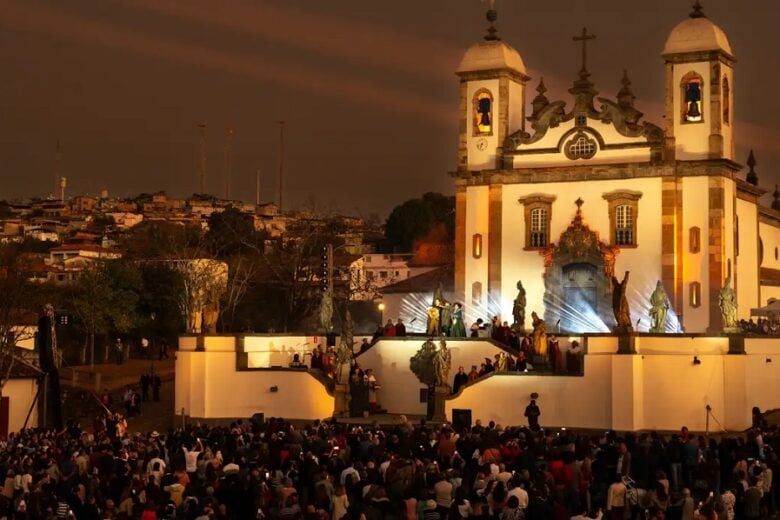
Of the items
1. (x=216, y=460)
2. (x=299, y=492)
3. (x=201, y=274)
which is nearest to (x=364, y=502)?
(x=299, y=492)

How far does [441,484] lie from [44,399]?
27225mm

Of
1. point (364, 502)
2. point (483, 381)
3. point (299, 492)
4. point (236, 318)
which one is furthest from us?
point (236, 318)

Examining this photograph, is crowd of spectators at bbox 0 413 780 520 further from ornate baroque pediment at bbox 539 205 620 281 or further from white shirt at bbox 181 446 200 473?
ornate baroque pediment at bbox 539 205 620 281

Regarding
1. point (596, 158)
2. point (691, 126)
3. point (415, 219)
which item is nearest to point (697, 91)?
point (691, 126)

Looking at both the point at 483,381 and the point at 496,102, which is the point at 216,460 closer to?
the point at 483,381

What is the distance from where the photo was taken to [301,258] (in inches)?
2527

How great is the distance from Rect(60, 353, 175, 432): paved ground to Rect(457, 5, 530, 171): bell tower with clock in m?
12.6

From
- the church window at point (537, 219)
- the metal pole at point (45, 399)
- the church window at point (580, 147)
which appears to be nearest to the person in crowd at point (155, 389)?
the metal pole at point (45, 399)

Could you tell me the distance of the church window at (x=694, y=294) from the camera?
151 ft

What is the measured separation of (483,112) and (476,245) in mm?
4582

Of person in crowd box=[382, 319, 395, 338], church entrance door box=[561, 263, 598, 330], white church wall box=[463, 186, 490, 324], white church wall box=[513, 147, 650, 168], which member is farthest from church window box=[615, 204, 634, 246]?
person in crowd box=[382, 319, 395, 338]

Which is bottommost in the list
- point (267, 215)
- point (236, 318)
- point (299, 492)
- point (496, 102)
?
point (299, 492)

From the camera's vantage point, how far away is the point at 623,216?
47219 millimetres

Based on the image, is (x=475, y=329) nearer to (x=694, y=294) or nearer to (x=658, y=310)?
(x=658, y=310)
